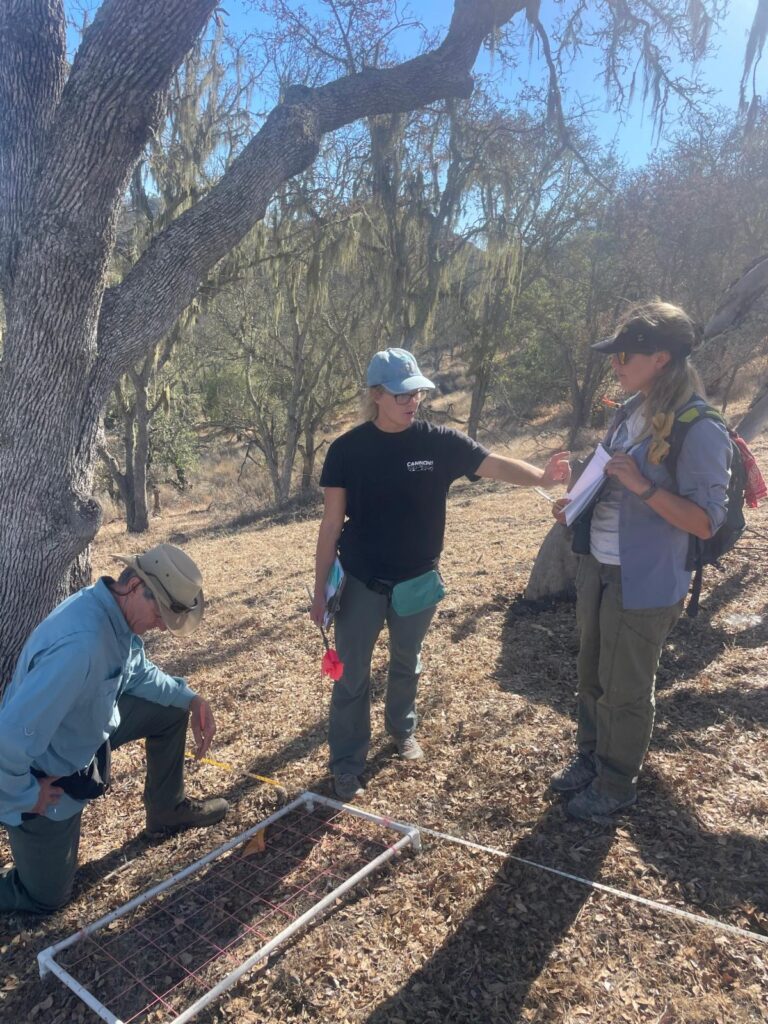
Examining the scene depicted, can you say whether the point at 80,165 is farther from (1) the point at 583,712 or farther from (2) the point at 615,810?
(2) the point at 615,810

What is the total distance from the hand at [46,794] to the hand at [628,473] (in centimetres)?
228

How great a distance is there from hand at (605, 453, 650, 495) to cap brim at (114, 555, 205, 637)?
5.04 ft

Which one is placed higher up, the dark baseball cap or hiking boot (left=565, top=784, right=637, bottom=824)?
the dark baseball cap

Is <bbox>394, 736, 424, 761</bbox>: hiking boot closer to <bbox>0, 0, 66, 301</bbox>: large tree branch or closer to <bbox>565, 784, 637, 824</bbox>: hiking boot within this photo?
<bbox>565, 784, 637, 824</bbox>: hiking boot

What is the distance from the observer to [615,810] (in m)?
2.98

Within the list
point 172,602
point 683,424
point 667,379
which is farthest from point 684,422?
point 172,602

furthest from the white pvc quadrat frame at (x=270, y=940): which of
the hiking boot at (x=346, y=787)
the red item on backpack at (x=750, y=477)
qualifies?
the red item on backpack at (x=750, y=477)

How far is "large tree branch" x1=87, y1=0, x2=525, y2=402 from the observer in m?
3.64

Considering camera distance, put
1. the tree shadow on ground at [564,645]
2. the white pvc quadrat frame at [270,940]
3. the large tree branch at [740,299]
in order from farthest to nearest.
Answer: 1. the large tree branch at [740,299]
2. the tree shadow on ground at [564,645]
3. the white pvc quadrat frame at [270,940]

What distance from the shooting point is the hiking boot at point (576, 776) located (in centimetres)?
314

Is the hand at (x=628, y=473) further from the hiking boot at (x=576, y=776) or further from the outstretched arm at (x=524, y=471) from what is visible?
the hiking boot at (x=576, y=776)

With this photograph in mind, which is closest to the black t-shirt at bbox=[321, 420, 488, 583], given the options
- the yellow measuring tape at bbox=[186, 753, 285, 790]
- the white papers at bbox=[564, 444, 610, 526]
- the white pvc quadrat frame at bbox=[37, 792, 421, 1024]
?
the white papers at bbox=[564, 444, 610, 526]

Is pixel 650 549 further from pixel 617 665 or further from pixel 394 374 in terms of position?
pixel 394 374

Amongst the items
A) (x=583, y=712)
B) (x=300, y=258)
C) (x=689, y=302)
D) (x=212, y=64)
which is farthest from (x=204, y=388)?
(x=583, y=712)
